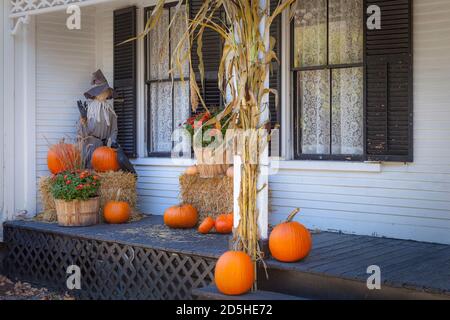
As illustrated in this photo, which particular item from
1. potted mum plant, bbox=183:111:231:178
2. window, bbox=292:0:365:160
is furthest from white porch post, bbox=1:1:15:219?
window, bbox=292:0:365:160

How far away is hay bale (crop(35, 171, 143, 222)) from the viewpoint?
7176 mm

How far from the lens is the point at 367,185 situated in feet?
19.5

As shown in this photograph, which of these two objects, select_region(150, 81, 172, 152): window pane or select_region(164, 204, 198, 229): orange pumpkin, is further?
select_region(150, 81, 172, 152): window pane

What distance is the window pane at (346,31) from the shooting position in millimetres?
6059

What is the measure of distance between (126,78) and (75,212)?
6.29 feet

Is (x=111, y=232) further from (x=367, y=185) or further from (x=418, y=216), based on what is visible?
(x=418, y=216)

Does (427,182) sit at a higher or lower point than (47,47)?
lower

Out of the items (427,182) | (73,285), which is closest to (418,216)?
(427,182)

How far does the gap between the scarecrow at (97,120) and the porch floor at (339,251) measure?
1.10 metres

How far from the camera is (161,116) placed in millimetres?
7754

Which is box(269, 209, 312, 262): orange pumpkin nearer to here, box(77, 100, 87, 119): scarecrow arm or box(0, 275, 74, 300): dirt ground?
box(0, 275, 74, 300): dirt ground

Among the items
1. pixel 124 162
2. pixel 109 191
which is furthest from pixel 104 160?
pixel 109 191

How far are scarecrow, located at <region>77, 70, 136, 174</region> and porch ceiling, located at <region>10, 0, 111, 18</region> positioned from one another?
3.29ft
